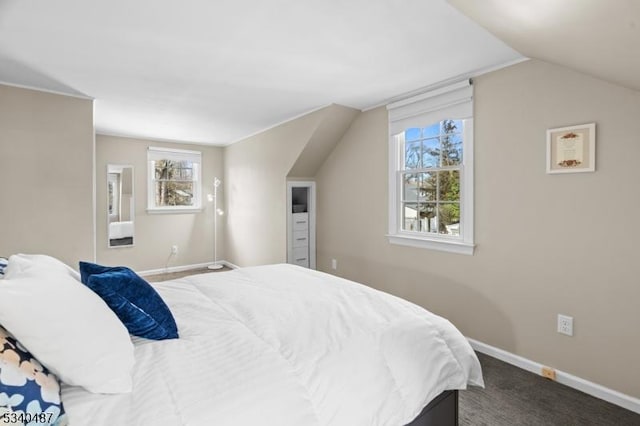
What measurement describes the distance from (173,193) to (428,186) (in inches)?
179

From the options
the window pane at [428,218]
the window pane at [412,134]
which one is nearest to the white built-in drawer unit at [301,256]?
the window pane at [428,218]

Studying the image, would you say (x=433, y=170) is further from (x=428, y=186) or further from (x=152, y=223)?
(x=152, y=223)

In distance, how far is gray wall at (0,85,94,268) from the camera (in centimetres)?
293

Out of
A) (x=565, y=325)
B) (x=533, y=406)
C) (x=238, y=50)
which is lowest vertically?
(x=533, y=406)

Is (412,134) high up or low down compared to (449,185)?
up

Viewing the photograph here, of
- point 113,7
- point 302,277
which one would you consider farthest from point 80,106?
point 302,277

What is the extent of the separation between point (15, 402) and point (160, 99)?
329 cm

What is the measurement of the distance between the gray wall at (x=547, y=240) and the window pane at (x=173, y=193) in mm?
4401

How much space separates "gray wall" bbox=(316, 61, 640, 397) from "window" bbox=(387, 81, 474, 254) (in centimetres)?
11

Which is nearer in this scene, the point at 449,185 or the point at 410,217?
the point at 449,185

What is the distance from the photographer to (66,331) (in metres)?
1.01

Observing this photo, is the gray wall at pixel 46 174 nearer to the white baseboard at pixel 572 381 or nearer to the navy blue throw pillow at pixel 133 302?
the navy blue throw pillow at pixel 133 302

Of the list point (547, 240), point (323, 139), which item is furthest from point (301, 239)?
point (547, 240)

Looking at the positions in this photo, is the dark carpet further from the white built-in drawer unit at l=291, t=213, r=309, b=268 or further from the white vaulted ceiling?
the white built-in drawer unit at l=291, t=213, r=309, b=268
